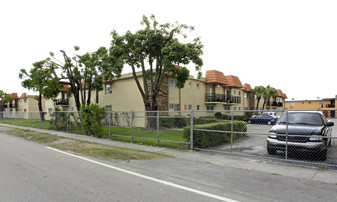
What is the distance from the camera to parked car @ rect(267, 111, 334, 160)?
275 inches

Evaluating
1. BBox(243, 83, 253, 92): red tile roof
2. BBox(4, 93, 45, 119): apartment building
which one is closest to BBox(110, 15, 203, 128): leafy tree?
BBox(243, 83, 253, 92): red tile roof

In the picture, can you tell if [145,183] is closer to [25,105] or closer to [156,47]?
[156,47]

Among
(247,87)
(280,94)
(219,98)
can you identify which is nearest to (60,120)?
(219,98)

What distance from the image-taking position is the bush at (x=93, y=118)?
14.0 m

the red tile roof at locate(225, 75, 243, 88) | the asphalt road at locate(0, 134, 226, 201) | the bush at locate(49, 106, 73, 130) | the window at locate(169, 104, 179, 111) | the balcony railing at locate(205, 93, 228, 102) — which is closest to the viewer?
the asphalt road at locate(0, 134, 226, 201)

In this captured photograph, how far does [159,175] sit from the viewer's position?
612 cm

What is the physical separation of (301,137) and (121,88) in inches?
769

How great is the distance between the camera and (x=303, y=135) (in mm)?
7051

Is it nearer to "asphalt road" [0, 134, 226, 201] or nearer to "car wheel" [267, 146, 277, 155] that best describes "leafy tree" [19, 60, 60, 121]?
Result: "asphalt road" [0, 134, 226, 201]

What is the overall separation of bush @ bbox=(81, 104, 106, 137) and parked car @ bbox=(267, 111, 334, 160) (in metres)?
10.2

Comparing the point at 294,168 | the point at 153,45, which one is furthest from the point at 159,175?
the point at 153,45

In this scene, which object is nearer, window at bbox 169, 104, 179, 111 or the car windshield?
the car windshield

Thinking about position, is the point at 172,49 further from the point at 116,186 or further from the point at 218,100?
the point at 218,100

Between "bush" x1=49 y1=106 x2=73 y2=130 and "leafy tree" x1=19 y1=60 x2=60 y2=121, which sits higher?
"leafy tree" x1=19 y1=60 x2=60 y2=121
